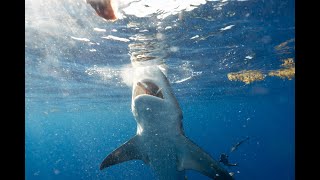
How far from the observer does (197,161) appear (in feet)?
28.1

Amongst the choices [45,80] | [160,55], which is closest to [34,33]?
[160,55]

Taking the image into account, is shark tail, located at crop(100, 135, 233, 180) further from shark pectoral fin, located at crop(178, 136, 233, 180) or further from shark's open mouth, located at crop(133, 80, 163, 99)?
shark's open mouth, located at crop(133, 80, 163, 99)

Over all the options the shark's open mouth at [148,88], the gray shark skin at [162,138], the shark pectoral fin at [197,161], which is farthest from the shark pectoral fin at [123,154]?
the shark's open mouth at [148,88]

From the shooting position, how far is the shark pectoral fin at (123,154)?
904 cm

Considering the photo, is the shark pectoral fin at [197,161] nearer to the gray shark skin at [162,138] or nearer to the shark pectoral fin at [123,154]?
the gray shark skin at [162,138]

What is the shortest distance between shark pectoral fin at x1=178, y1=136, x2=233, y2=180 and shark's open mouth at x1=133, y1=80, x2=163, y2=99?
1633 millimetres

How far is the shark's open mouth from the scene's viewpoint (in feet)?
26.6

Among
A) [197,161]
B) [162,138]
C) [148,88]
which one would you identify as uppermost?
[148,88]

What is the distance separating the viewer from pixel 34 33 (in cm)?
1260

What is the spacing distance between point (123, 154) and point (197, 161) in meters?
2.65

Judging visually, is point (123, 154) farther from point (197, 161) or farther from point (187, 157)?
point (197, 161)

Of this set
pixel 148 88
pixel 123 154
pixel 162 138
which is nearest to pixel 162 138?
pixel 162 138

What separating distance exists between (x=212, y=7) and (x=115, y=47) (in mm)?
6473
